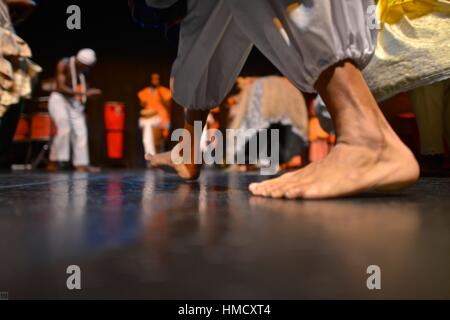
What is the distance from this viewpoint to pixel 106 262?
11.4 inches

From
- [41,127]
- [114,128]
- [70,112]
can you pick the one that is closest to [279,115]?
[70,112]

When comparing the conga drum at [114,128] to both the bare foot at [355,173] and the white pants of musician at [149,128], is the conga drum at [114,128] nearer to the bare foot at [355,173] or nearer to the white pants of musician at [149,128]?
the white pants of musician at [149,128]

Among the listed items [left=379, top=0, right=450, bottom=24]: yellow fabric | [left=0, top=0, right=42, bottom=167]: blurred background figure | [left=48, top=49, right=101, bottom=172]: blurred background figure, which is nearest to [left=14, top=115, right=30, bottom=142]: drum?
[left=48, top=49, right=101, bottom=172]: blurred background figure

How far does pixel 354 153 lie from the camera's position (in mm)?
748

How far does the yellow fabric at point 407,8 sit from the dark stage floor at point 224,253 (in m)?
1.18

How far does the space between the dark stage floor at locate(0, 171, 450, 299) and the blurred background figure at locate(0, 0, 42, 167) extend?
1598 mm

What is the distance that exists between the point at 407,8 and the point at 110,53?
6369 mm

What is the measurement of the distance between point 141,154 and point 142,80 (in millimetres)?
1338

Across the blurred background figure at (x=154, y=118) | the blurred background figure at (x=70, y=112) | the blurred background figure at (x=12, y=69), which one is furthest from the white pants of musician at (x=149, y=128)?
the blurred background figure at (x=12, y=69)

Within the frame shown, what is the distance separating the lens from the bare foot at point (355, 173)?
72 centimetres

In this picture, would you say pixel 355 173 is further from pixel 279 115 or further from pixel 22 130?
pixel 22 130

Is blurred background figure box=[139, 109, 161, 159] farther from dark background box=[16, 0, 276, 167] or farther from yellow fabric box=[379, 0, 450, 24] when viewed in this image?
yellow fabric box=[379, 0, 450, 24]

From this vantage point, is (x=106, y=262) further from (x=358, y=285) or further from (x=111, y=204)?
(x=111, y=204)

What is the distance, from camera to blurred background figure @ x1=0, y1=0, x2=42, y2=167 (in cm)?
186
